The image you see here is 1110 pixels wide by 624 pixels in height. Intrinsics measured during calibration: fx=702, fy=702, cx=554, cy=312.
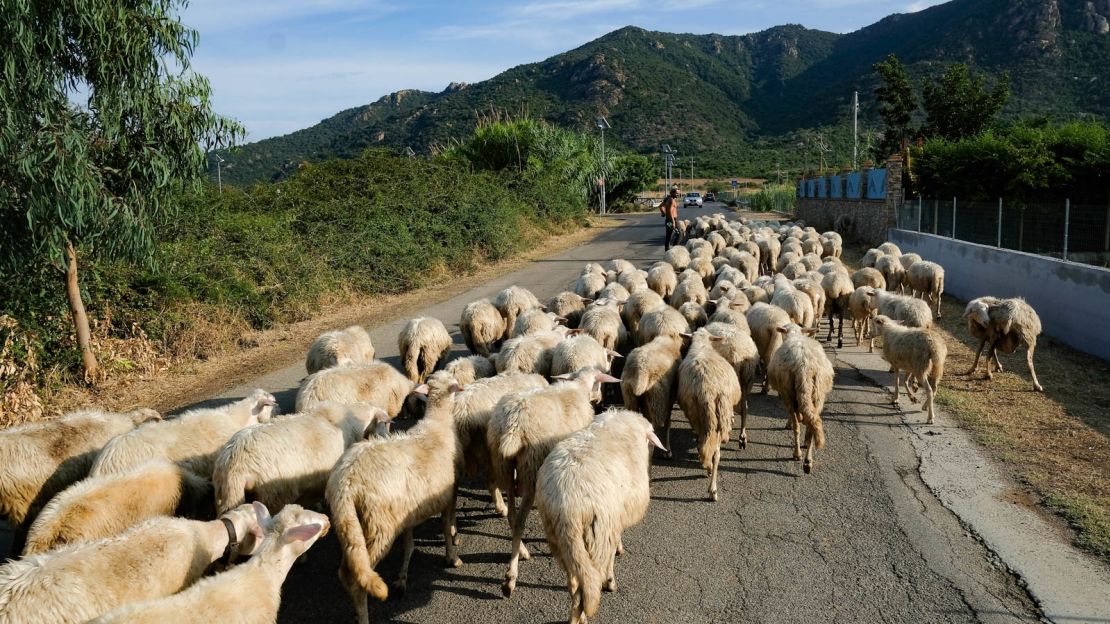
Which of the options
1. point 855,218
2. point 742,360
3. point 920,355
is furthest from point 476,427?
point 855,218

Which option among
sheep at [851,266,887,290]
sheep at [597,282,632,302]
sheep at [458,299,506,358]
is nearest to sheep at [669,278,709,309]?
sheep at [597,282,632,302]

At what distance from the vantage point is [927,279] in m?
12.9

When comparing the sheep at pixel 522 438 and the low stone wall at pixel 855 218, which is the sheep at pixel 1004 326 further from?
the low stone wall at pixel 855 218

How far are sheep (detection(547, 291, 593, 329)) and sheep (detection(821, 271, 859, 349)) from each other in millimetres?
4171

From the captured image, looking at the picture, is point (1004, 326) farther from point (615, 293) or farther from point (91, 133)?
point (91, 133)

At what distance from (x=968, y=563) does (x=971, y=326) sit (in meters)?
5.54

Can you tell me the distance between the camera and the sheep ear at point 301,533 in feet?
13.4

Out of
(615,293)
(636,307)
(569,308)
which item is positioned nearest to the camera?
(636,307)

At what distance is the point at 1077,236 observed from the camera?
551 inches

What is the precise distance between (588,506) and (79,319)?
8457mm

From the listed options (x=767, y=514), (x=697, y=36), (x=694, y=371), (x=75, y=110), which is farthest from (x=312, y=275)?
(x=697, y=36)

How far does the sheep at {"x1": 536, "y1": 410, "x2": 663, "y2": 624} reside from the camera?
166 inches

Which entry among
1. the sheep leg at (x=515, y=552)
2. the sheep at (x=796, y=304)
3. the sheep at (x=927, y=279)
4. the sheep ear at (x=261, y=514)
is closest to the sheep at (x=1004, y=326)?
the sheep at (x=796, y=304)

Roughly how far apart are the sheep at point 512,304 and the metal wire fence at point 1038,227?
32.3 feet
